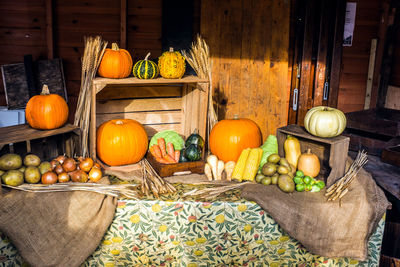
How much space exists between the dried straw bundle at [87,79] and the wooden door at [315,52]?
10.5 feet

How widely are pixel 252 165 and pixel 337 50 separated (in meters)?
2.97

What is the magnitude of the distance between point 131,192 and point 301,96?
3.54m

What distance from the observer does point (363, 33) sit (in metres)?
6.16

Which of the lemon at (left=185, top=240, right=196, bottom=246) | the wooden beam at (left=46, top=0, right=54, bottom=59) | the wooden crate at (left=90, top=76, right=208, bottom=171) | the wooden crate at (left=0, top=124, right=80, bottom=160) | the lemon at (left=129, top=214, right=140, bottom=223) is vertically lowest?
the lemon at (left=185, top=240, right=196, bottom=246)

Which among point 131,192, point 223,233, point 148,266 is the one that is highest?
point 131,192

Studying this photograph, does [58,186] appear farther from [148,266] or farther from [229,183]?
[229,183]

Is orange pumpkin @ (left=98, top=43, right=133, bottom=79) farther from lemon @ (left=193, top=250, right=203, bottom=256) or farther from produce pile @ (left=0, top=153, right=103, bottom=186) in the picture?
lemon @ (left=193, top=250, right=203, bottom=256)

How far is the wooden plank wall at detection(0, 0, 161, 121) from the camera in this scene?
216 inches

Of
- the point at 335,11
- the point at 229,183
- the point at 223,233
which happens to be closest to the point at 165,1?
the point at 335,11

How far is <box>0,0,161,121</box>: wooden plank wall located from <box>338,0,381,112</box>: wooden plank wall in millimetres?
2974

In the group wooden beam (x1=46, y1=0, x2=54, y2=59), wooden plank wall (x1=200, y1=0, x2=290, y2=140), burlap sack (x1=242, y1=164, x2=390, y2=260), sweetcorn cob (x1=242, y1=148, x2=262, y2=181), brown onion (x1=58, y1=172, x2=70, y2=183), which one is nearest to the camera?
burlap sack (x1=242, y1=164, x2=390, y2=260)

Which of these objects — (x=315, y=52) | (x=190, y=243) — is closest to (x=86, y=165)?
(x=190, y=243)

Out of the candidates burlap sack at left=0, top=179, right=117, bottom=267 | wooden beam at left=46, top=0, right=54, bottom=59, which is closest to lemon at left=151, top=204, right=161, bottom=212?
burlap sack at left=0, top=179, right=117, bottom=267

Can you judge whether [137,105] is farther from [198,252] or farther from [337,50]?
[337,50]
